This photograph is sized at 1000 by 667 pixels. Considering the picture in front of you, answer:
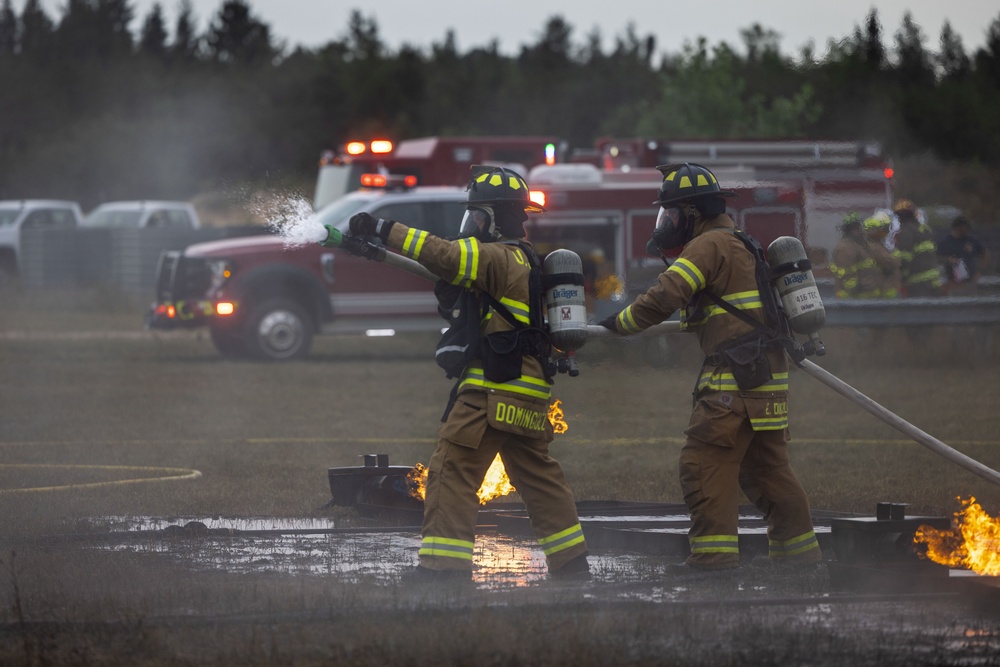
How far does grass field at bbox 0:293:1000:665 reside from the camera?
15.8 feet

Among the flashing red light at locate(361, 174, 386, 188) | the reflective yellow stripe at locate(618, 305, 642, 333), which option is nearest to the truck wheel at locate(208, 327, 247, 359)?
the flashing red light at locate(361, 174, 386, 188)

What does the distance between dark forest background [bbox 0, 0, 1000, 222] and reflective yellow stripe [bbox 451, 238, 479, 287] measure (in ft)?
12.8

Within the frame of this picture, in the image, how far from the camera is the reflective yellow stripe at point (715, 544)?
6215mm

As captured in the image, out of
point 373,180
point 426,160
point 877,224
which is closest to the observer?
point 877,224

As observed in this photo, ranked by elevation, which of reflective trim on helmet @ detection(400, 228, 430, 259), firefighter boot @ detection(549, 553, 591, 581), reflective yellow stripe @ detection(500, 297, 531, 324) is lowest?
firefighter boot @ detection(549, 553, 591, 581)

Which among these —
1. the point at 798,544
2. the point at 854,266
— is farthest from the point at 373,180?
the point at 798,544

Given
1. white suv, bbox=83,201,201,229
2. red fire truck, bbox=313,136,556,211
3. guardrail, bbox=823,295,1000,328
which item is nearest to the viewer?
guardrail, bbox=823,295,1000,328

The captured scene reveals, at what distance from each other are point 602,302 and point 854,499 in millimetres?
4274

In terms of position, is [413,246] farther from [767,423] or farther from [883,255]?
[883,255]

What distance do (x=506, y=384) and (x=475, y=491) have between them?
1.47ft

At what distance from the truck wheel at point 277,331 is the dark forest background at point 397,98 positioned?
262 cm

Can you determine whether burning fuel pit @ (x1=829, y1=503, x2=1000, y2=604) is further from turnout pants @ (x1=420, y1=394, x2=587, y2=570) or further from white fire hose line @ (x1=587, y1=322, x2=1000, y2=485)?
turnout pants @ (x1=420, y1=394, x2=587, y2=570)

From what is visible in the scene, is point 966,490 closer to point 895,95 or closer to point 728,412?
point 728,412

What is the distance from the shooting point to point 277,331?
18031 millimetres
